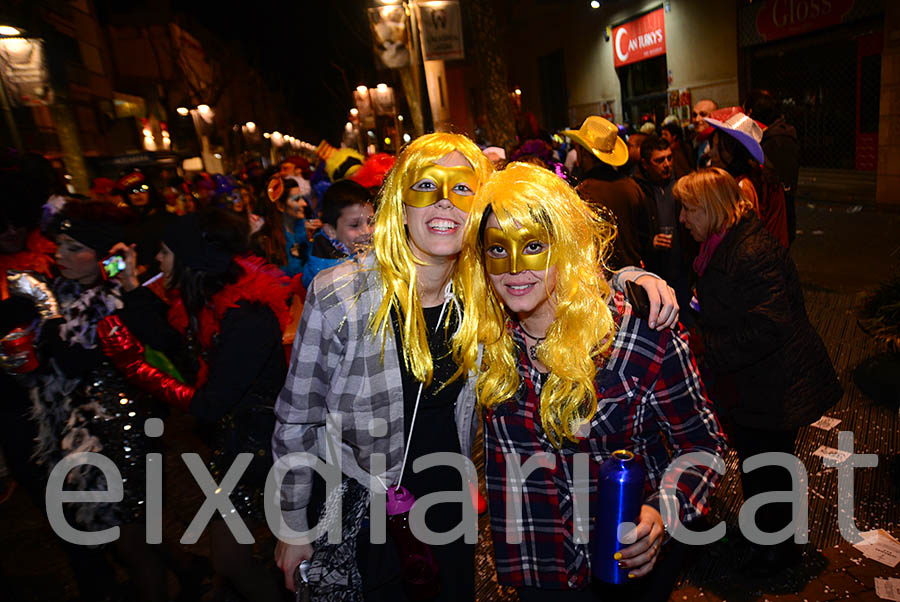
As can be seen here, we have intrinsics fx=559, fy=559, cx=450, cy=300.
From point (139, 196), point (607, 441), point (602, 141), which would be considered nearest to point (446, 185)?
point (607, 441)

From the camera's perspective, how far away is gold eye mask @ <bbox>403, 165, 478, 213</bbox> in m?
2.04

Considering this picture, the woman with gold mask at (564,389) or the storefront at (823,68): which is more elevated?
the storefront at (823,68)

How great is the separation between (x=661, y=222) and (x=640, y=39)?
15451 millimetres

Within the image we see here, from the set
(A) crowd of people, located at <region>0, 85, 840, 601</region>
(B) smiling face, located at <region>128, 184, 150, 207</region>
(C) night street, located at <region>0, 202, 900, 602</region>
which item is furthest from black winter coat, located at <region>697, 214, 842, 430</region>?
(B) smiling face, located at <region>128, 184, 150, 207</region>

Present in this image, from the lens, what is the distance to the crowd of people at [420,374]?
174 cm

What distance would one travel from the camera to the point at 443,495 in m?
2.12

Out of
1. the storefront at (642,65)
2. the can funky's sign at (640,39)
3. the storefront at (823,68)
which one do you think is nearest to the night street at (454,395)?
the storefront at (823,68)

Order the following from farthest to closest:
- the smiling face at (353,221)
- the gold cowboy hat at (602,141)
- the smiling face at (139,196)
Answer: the smiling face at (139,196) < the gold cowboy hat at (602,141) < the smiling face at (353,221)

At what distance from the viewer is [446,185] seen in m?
2.04

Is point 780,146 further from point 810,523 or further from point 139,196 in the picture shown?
point 139,196

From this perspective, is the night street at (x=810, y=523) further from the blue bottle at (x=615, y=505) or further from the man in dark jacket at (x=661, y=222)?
the blue bottle at (x=615, y=505)

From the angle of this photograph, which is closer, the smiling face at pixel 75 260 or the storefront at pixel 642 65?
the smiling face at pixel 75 260

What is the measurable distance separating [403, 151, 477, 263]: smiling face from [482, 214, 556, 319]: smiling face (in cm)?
29

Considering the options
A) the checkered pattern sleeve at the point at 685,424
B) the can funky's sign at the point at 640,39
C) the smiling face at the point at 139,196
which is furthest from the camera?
the can funky's sign at the point at 640,39
